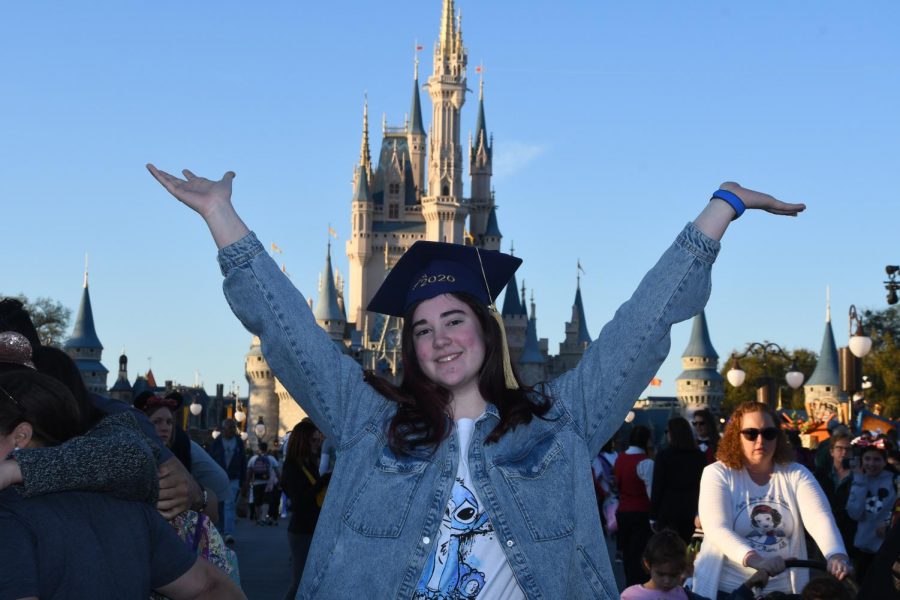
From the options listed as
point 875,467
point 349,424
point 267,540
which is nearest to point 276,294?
point 349,424

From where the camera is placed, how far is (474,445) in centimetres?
314

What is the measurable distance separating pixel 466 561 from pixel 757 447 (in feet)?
8.93

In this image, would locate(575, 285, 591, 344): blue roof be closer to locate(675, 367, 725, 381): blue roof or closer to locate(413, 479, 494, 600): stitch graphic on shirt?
locate(675, 367, 725, 381): blue roof

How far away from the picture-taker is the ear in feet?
9.48

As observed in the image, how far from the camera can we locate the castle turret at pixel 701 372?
284ft

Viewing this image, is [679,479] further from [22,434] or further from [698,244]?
[22,434]

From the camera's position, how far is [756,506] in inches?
217

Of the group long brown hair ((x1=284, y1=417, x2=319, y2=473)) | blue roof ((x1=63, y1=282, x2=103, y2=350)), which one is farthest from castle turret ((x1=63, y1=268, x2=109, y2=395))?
long brown hair ((x1=284, y1=417, x2=319, y2=473))

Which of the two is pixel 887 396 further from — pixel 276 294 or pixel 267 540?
pixel 276 294

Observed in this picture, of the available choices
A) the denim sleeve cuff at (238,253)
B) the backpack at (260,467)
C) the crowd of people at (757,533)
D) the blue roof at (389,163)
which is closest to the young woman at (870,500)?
the crowd of people at (757,533)

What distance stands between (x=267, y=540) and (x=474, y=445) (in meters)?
14.5

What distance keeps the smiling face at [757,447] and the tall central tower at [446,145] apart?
301 feet

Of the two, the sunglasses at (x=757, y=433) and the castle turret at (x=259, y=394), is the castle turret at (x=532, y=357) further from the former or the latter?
the sunglasses at (x=757, y=433)

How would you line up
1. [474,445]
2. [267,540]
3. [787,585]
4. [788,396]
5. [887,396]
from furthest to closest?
[788,396], [887,396], [267,540], [787,585], [474,445]
